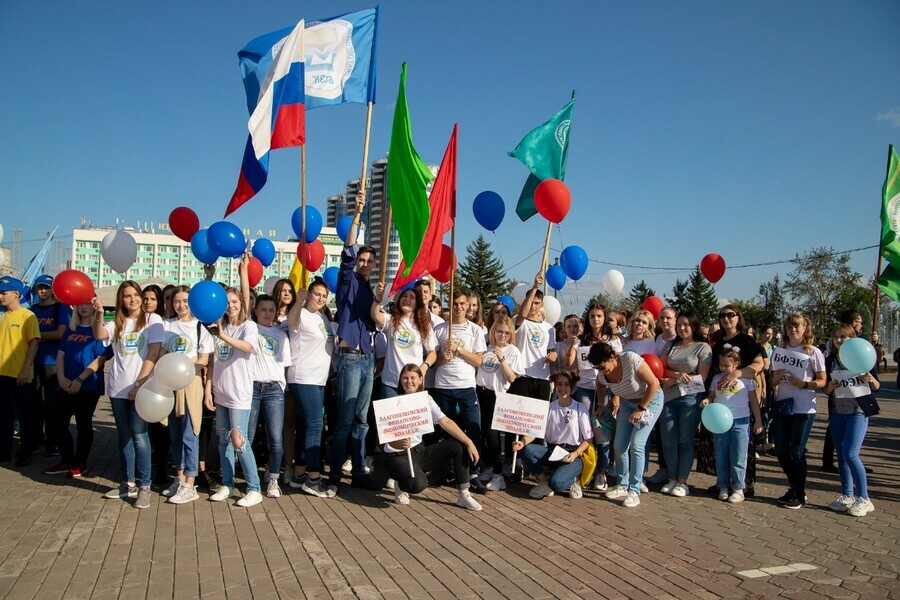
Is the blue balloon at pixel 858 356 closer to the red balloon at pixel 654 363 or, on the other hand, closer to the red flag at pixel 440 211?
the red balloon at pixel 654 363

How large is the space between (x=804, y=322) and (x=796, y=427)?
113cm

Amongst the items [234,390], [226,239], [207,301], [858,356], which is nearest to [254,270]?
[226,239]

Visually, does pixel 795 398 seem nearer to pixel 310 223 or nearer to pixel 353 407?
pixel 353 407

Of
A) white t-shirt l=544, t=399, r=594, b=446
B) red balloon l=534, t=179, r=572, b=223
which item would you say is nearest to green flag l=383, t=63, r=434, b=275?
red balloon l=534, t=179, r=572, b=223

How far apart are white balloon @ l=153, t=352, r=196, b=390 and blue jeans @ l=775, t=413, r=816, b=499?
5903 mm

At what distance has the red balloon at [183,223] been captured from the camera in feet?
28.0

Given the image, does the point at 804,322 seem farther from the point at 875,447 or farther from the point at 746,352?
the point at 875,447

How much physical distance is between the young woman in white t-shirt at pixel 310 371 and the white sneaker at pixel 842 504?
5.10 m

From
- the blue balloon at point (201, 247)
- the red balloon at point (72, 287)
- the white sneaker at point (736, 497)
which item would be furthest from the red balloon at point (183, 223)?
the white sneaker at point (736, 497)

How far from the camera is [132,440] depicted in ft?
20.2

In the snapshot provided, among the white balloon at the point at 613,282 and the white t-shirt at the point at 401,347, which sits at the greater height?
the white balloon at the point at 613,282

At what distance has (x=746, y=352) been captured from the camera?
679 centimetres

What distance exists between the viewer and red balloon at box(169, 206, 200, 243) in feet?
28.0

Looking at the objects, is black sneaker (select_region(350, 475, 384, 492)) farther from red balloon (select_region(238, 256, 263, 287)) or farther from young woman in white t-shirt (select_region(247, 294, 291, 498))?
red balloon (select_region(238, 256, 263, 287))
